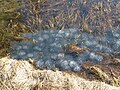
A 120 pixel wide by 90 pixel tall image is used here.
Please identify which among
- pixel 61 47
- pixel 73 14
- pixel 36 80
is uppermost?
pixel 73 14

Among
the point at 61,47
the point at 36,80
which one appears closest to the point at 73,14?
the point at 61,47

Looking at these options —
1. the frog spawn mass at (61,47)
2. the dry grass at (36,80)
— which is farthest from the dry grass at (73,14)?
the dry grass at (36,80)

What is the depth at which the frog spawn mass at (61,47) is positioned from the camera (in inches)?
169

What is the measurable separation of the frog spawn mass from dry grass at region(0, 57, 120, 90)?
29 cm

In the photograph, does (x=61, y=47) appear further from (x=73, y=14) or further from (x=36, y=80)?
(x=36, y=80)

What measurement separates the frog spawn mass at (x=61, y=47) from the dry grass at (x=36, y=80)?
0.96 ft

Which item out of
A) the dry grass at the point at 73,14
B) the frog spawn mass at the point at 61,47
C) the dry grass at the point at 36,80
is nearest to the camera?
the dry grass at the point at 36,80

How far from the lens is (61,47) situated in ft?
14.7

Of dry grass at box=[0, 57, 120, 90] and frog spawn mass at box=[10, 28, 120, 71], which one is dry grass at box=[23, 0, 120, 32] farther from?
dry grass at box=[0, 57, 120, 90]

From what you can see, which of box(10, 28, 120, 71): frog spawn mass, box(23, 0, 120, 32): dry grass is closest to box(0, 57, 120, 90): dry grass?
box(10, 28, 120, 71): frog spawn mass

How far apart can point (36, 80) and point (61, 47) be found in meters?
0.79

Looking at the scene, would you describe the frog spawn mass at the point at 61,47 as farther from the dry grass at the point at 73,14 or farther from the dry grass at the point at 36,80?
the dry grass at the point at 36,80

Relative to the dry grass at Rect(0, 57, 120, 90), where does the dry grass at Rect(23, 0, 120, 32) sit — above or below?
above

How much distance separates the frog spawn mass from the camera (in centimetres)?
429
